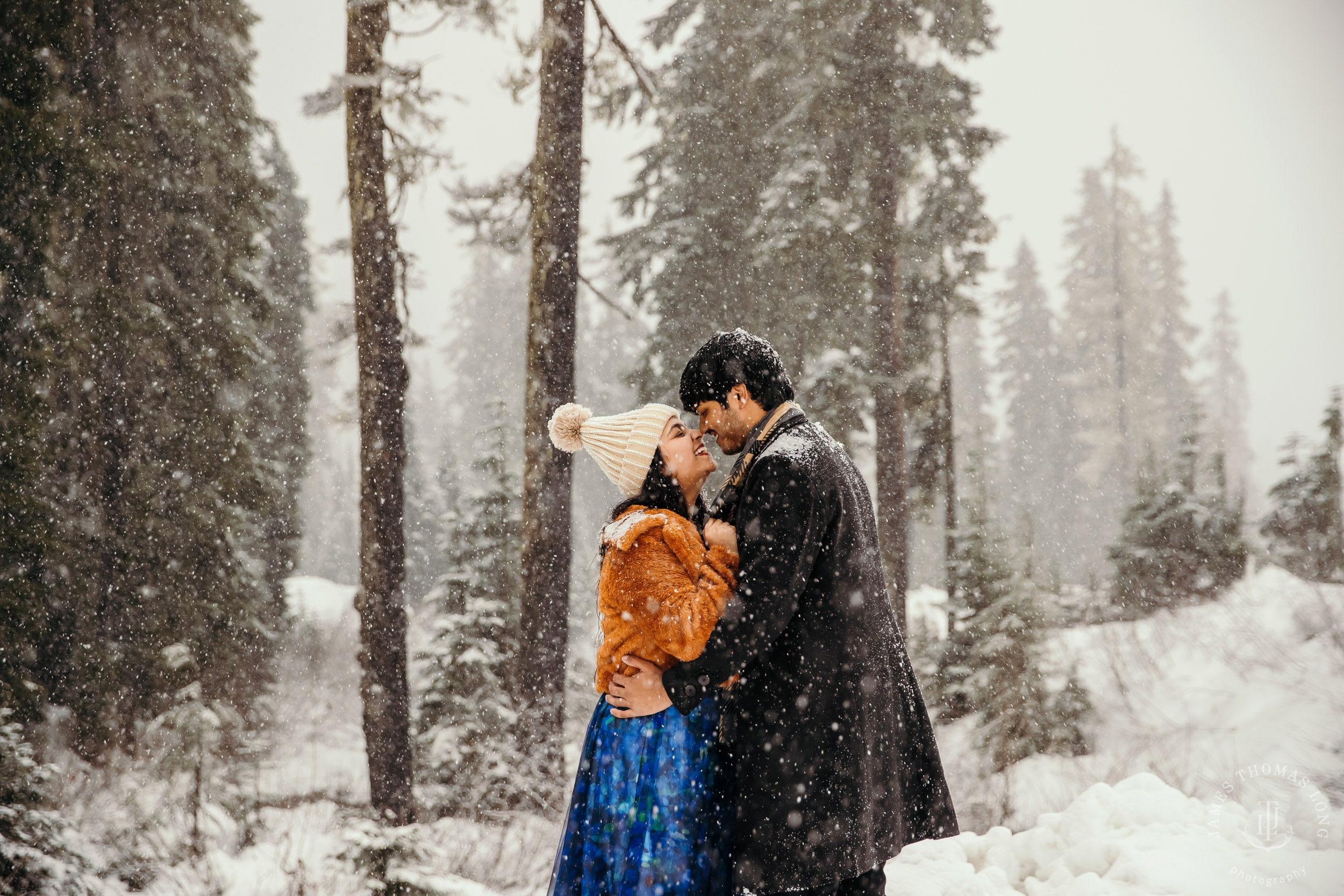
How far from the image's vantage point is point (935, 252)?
1340 cm

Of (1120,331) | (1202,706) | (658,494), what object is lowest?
(1202,706)

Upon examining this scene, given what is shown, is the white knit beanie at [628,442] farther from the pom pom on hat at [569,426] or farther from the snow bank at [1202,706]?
the snow bank at [1202,706]

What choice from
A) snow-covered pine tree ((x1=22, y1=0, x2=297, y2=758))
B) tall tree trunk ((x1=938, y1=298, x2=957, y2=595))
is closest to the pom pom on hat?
snow-covered pine tree ((x1=22, y1=0, x2=297, y2=758))

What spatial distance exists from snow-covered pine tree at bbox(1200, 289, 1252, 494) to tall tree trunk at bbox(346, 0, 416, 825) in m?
39.4

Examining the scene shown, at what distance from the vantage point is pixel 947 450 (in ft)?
52.7

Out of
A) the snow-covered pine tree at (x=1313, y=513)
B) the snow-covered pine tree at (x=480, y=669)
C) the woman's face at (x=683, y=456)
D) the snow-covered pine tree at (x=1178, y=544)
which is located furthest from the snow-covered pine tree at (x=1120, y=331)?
the woman's face at (x=683, y=456)

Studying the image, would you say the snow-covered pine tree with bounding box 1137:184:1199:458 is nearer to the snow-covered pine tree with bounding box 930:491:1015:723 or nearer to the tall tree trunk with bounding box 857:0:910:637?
the snow-covered pine tree with bounding box 930:491:1015:723

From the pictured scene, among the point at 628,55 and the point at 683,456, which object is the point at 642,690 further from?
the point at 628,55

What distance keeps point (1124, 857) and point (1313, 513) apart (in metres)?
13.0

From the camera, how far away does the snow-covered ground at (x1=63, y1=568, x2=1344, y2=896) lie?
4.53 meters

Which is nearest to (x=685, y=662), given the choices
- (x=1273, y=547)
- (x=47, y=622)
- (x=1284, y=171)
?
(x=47, y=622)

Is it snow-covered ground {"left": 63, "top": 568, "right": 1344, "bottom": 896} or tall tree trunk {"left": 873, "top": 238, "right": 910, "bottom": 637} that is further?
tall tree trunk {"left": 873, "top": 238, "right": 910, "bottom": 637}

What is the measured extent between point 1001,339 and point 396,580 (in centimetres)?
3456

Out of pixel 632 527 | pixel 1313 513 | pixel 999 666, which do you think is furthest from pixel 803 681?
pixel 1313 513
